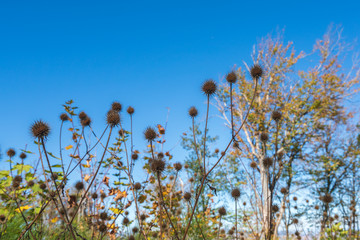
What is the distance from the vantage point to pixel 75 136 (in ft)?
15.4

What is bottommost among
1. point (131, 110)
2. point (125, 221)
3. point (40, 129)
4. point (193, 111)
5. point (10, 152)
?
point (125, 221)

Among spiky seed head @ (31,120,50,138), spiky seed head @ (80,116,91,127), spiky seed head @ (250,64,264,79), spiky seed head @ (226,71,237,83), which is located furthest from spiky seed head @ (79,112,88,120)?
spiky seed head @ (250,64,264,79)

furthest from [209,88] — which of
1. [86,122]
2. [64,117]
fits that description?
[64,117]

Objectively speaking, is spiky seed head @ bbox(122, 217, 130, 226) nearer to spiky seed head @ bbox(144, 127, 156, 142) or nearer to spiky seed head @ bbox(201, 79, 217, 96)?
spiky seed head @ bbox(144, 127, 156, 142)

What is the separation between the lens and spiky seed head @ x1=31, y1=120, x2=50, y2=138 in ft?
7.75

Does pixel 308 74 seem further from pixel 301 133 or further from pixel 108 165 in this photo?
pixel 108 165

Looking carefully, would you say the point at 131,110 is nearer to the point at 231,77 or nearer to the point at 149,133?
the point at 149,133

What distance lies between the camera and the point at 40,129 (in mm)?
2354

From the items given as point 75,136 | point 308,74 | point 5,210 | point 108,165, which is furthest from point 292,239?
point 308,74

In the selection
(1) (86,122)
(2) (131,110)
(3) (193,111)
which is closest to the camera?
(3) (193,111)

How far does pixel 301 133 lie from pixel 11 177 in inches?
608

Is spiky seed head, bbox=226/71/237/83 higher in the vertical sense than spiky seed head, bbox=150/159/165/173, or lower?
higher

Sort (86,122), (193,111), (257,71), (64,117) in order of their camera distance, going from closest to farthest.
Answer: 1. (257,71)
2. (193,111)
3. (86,122)
4. (64,117)

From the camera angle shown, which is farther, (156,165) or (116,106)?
(116,106)
